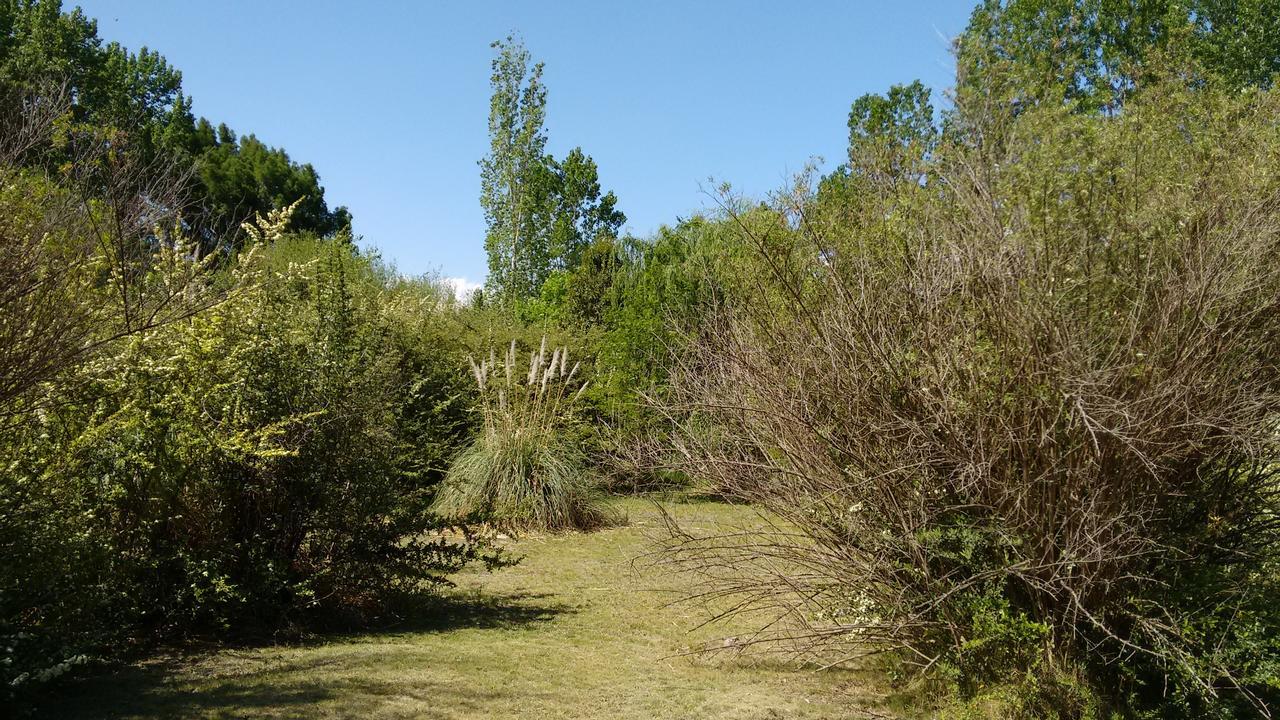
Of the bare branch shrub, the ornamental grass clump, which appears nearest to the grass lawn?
the bare branch shrub

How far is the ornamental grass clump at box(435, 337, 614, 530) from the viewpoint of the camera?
12.5 meters

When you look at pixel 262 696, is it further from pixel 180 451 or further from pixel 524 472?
pixel 524 472

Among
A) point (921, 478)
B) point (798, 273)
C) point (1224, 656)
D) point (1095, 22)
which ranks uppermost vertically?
point (1095, 22)

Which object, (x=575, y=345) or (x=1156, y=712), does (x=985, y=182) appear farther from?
(x=575, y=345)

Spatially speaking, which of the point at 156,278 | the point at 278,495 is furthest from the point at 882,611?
the point at 156,278

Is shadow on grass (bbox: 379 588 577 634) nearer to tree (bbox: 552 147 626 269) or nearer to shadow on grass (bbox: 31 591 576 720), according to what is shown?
shadow on grass (bbox: 31 591 576 720)

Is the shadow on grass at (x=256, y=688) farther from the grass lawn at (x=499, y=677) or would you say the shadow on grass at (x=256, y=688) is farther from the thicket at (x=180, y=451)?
the thicket at (x=180, y=451)

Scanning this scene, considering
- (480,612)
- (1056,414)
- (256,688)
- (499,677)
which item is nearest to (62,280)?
(256,688)

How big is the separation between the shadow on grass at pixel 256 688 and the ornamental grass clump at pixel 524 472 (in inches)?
217

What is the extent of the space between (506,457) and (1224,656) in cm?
899

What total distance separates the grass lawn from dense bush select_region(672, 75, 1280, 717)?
66 centimetres

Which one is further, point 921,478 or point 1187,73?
point 1187,73

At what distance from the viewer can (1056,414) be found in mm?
5184

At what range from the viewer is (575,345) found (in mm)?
18516
